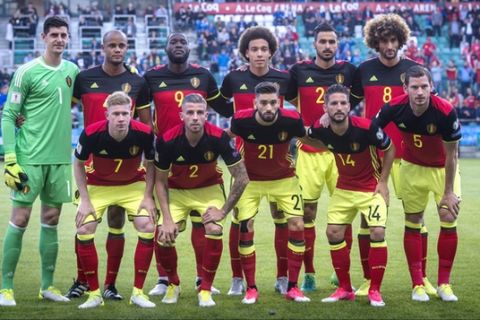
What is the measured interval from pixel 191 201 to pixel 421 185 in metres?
2.12

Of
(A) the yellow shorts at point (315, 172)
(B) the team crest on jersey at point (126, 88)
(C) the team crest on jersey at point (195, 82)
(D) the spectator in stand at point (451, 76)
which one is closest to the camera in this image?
(B) the team crest on jersey at point (126, 88)

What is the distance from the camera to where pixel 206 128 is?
8.57 metres

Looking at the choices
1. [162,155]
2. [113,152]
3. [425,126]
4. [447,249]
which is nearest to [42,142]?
[113,152]

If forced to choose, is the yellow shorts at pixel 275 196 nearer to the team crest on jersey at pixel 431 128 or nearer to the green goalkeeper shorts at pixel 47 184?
the team crest on jersey at pixel 431 128

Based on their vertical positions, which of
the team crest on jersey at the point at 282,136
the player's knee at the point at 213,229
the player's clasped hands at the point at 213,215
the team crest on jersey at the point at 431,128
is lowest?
the player's knee at the point at 213,229

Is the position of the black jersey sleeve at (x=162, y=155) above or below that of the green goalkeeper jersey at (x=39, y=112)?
below

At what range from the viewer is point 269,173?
8.98 m

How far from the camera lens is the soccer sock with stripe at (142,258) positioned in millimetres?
8414

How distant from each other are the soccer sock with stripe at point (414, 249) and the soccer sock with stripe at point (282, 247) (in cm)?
114

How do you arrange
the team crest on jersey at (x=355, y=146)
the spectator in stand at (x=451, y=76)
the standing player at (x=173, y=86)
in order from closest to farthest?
the team crest on jersey at (x=355, y=146) → the standing player at (x=173, y=86) → the spectator in stand at (x=451, y=76)

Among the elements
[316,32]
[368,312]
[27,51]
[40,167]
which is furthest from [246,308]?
[27,51]

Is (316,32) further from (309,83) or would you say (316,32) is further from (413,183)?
(413,183)

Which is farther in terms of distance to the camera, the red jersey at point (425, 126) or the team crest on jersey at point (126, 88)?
the team crest on jersey at point (126, 88)

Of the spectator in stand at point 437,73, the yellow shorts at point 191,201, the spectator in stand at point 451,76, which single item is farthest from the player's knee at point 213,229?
the spectator in stand at point 451,76
